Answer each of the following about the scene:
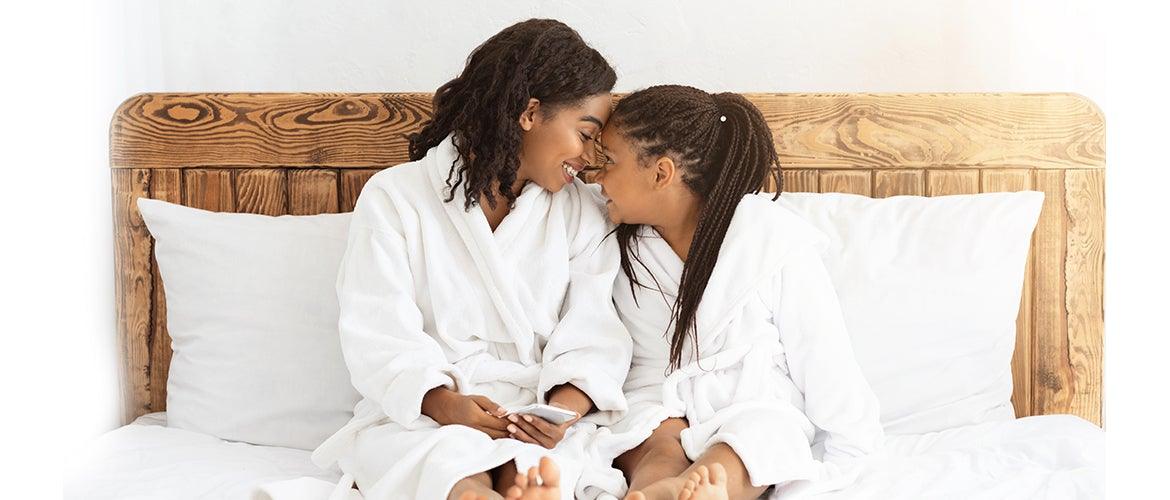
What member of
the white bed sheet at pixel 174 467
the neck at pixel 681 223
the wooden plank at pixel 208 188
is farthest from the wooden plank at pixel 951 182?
the wooden plank at pixel 208 188

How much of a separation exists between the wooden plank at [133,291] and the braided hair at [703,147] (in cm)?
89

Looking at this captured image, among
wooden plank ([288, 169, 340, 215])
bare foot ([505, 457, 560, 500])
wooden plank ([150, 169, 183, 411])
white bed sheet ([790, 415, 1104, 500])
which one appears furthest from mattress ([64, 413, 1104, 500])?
wooden plank ([288, 169, 340, 215])

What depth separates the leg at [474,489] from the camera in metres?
1.16

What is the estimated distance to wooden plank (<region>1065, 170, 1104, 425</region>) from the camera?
187cm

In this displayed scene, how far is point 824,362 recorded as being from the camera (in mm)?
1503

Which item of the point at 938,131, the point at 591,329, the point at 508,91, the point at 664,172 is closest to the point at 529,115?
the point at 508,91

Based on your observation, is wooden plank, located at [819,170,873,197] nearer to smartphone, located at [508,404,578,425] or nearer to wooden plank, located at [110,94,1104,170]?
wooden plank, located at [110,94,1104,170]

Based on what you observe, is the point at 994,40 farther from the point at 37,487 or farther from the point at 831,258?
the point at 37,487

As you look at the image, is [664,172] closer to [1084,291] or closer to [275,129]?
[275,129]

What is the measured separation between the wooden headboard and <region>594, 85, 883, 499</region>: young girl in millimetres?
299

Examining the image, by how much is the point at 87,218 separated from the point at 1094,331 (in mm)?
1808

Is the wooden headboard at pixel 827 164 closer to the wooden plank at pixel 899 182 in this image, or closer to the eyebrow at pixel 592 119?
the wooden plank at pixel 899 182

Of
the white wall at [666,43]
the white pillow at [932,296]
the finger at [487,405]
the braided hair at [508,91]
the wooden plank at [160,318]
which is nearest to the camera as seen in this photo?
the finger at [487,405]

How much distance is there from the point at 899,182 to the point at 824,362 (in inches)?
21.0
